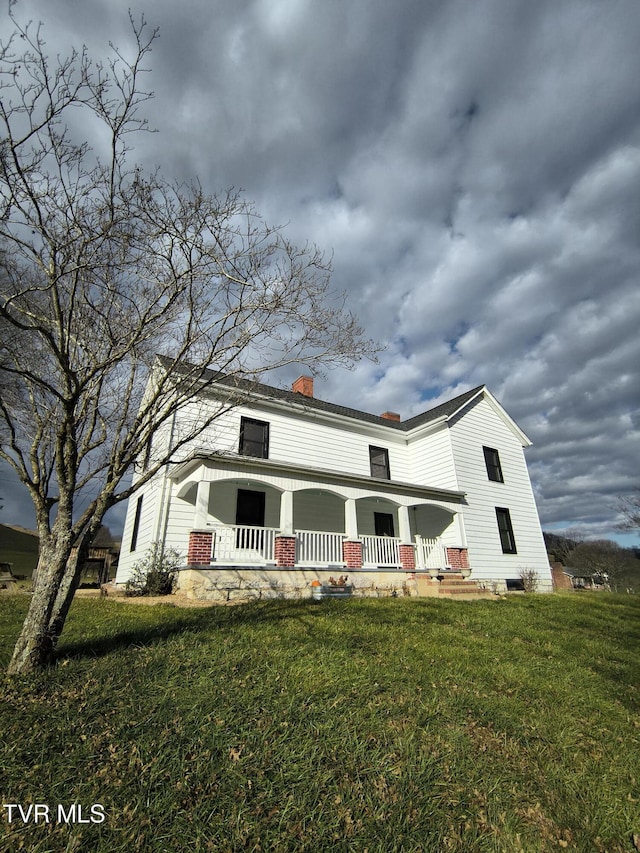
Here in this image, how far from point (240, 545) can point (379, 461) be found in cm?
754

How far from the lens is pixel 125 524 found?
50.1 feet

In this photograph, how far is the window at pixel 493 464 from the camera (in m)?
17.2

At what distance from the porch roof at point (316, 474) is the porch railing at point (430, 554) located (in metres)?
1.59

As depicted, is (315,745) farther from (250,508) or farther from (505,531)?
(505,531)

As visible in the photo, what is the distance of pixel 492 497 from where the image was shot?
16.4m

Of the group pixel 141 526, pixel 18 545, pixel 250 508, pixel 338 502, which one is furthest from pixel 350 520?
pixel 18 545

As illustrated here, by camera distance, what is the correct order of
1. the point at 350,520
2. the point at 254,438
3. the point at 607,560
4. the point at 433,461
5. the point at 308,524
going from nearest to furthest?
the point at 350,520 → the point at 254,438 → the point at 308,524 → the point at 433,461 → the point at 607,560

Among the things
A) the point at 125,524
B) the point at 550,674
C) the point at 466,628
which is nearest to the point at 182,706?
the point at 550,674

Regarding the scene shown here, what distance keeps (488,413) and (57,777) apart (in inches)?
727

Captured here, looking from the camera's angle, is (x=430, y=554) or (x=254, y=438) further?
(x=430, y=554)

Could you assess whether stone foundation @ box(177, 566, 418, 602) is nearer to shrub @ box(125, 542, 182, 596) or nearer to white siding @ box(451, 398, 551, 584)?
shrub @ box(125, 542, 182, 596)

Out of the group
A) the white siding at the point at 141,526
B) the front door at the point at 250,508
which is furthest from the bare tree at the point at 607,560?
the white siding at the point at 141,526

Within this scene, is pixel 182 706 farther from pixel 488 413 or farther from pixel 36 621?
pixel 488 413

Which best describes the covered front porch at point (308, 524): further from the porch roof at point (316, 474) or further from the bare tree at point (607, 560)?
the bare tree at point (607, 560)
